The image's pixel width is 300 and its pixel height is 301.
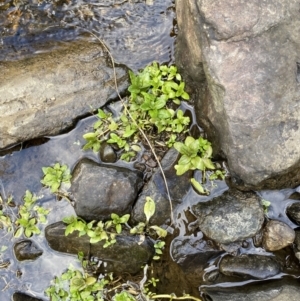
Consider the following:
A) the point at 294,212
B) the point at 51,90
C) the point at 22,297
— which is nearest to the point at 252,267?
the point at 294,212

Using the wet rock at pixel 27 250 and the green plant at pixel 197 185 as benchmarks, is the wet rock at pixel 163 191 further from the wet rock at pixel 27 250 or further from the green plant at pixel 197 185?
the wet rock at pixel 27 250

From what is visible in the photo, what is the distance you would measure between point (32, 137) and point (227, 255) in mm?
2111

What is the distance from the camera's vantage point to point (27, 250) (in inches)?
165

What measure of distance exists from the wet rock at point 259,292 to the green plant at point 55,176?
64.7 inches

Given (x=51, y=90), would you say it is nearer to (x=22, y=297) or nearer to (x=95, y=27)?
(x=95, y=27)

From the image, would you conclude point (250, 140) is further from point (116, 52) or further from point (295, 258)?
point (116, 52)

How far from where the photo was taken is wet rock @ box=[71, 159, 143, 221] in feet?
13.3

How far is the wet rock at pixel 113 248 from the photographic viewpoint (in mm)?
4062

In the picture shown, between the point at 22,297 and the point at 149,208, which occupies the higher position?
the point at 149,208

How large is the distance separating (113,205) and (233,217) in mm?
1082

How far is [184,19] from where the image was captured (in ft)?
12.7

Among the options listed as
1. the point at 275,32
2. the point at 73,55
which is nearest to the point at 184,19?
the point at 275,32

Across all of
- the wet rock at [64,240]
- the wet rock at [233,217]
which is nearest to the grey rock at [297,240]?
the wet rock at [233,217]

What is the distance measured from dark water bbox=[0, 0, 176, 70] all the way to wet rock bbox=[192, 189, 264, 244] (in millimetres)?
1490
